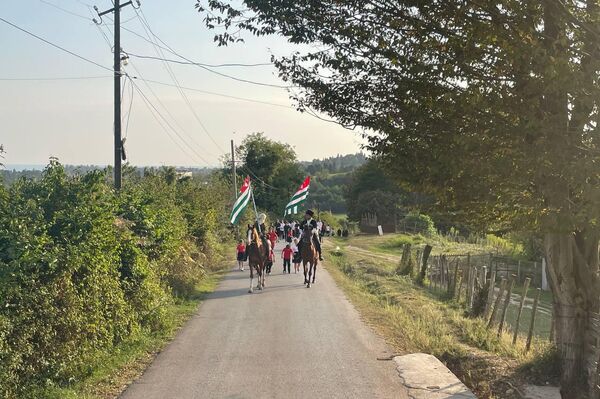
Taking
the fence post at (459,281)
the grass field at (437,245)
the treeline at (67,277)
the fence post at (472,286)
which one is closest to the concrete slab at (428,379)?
the treeline at (67,277)

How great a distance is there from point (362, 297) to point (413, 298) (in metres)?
2.42

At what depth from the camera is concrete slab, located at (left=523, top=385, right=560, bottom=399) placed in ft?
30.6

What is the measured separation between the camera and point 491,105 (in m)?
7.65

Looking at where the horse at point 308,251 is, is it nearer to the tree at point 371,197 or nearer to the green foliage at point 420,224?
the green foliage at point 420,224

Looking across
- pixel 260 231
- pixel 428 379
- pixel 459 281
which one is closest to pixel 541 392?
pixel 428 379

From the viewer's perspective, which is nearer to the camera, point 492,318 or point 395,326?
point 395,326

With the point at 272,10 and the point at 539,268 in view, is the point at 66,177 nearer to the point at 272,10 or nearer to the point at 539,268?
the point at 272,10

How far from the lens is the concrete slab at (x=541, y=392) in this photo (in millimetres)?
9320

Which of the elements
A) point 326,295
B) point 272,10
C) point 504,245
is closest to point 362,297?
point 326,295

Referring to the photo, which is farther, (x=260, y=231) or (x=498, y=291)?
(x=498, y=291)

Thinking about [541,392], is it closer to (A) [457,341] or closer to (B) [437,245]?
(A) [457,341]

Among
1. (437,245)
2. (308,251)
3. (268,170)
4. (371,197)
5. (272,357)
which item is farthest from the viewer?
(371,197)

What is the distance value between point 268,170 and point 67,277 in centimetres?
6118

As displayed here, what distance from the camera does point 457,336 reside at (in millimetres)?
13211
